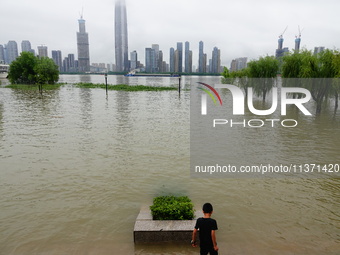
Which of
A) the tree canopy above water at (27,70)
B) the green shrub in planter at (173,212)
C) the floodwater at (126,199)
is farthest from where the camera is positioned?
the tree canopy above water at (27,70)

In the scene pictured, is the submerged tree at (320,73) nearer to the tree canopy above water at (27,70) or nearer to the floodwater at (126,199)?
the floodwater at (126,199)

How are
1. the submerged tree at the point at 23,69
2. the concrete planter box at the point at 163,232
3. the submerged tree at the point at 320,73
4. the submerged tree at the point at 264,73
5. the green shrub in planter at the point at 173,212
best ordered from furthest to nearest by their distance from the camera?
the submerged tree at the point at 23,69 → the submerged tree at the point at 264,73 → the submerged tree at the point at 320,73 → the green shrub in planter at the point at 173,212 → the concrete planter box at the point at 163,232

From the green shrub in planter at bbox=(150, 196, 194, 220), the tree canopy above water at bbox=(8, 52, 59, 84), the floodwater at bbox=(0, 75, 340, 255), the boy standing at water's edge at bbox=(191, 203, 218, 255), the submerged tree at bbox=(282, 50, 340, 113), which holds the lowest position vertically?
the floodwater at bbox=(0, 75, 340, 255)

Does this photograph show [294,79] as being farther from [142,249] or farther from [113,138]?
[142,249]

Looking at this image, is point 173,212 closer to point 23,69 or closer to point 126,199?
point 126,199

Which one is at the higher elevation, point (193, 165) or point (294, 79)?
point (294, 79)

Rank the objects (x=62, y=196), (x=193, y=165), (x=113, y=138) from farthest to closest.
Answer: (x=113, y=138)
(x=193, y=165)
(x=62, y=196)

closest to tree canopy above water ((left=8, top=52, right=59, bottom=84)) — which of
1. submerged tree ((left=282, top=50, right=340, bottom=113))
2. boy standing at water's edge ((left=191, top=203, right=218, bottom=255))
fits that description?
submerged tree ((left=282, top=50, right=340, bottom=113))

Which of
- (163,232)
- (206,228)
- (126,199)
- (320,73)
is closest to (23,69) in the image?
(320,73)

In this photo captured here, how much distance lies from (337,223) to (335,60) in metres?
19.8

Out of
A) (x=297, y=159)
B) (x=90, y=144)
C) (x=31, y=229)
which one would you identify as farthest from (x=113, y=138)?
(x=297, y=159)

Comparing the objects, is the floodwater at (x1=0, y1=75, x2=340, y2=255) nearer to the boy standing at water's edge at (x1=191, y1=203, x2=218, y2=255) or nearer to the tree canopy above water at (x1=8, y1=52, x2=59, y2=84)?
the boy standing at water's edge at (x1=191, y1=203, x2=218, y2=255)

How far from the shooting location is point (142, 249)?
6.38 m

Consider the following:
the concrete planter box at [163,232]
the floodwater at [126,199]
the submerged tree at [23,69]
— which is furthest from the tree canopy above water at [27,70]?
the concrete planter box at [163,232]
